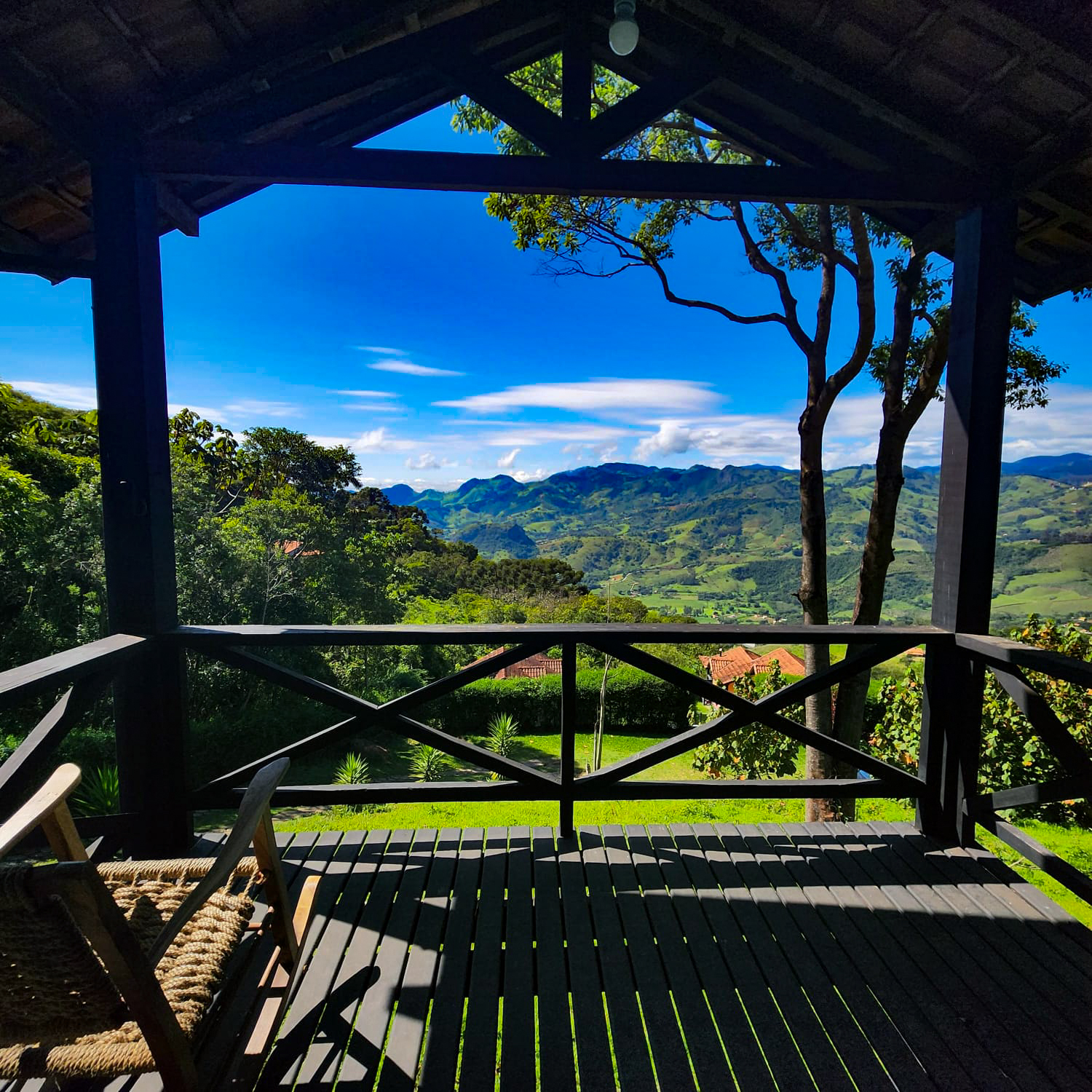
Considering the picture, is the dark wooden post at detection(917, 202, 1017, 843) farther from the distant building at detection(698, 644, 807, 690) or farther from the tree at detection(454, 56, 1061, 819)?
the tree at detection(454, 56, 1061, 819)

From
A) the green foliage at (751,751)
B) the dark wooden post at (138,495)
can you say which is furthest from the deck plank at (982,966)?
the green foliage at (751,751)

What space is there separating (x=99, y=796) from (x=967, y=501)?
22.1ft

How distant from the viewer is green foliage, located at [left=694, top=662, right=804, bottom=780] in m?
7.07

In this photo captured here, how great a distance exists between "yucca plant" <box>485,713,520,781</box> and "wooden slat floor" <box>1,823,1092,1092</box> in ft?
23.6

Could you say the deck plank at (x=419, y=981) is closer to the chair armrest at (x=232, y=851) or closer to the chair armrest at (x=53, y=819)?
the chair armrest at (x=232, y=851)

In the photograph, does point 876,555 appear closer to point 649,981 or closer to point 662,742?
point 662,742

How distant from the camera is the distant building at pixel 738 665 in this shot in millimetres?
7703

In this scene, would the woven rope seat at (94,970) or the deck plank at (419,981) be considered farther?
the deck plank at (419,981)

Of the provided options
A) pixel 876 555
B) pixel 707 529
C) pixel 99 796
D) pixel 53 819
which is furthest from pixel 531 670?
pixel 707 529

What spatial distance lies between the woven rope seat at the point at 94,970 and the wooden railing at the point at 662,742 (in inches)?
30.9

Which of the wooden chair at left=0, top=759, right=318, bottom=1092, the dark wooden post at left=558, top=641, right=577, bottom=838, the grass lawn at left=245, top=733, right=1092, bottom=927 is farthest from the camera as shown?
the grass lawn at left=245, top=733, right=1092, bottom=927

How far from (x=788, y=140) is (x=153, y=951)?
3138mm

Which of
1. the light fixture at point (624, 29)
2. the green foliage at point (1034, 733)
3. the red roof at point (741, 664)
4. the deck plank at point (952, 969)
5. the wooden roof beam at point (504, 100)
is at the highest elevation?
the light fixture at point (624, 29)

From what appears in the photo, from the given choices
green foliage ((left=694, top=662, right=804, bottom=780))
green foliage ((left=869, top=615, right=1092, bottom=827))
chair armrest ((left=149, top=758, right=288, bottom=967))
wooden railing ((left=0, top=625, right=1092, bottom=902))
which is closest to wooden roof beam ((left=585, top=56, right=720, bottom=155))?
wooden railing ((left=0, top=625, right=1092, bottom=902))
